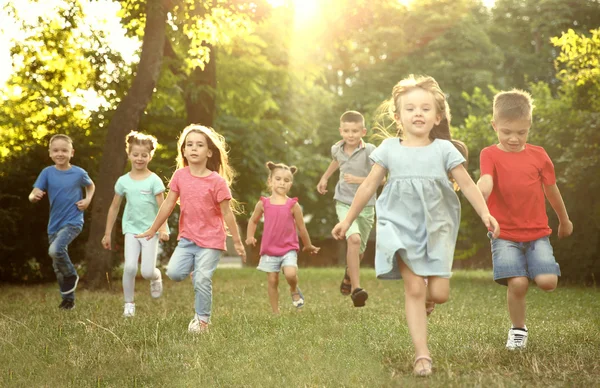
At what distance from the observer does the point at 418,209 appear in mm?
5668

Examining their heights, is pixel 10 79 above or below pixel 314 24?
below

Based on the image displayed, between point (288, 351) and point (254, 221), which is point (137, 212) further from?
point (288, 351)

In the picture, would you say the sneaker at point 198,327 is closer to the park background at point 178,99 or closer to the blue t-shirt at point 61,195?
the blue t-shirt at point 61,195

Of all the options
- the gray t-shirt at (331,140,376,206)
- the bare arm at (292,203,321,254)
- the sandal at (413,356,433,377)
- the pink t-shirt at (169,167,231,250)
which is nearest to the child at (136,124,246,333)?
the pink t-shirt at (169,167,231,250)

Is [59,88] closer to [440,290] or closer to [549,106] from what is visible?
[549,106]

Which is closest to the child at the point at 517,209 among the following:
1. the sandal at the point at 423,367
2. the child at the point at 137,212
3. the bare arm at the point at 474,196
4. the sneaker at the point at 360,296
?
the bare arm at the point at 474,196

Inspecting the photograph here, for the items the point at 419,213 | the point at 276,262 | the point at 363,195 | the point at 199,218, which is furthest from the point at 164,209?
the point at 419,213

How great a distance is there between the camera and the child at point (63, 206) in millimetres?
10273

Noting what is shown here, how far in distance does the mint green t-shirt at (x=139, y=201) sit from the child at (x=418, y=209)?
4.42m

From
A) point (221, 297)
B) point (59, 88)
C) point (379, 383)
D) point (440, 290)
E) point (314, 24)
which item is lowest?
point (221, 297)

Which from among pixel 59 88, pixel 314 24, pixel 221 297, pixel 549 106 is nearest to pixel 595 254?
pixel 549 106

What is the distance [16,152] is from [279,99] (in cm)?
1240

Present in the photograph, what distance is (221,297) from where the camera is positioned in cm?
1286

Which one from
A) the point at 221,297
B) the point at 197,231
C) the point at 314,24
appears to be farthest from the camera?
the point at 314,24
